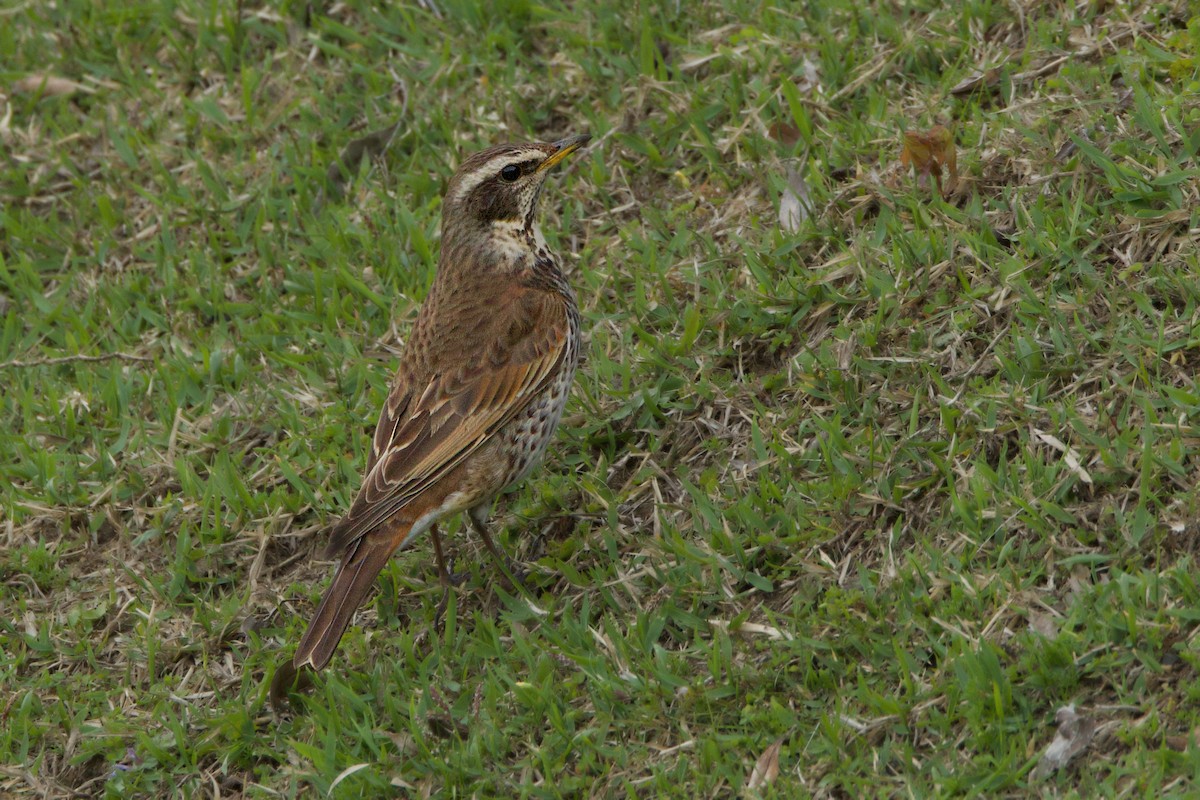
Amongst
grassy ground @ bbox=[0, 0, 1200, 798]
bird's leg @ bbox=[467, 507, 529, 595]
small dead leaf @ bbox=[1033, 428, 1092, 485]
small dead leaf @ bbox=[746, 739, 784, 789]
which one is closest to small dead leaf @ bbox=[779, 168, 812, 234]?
grassy ground @ bbox=[0, 0, 1200, 798]

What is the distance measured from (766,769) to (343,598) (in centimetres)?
180

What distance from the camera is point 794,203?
7.23 meters

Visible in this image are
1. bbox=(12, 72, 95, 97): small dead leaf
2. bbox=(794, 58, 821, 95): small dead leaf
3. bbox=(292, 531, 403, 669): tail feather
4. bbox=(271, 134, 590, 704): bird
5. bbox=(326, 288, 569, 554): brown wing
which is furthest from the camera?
bbox=(12, 72, 95, 97): small dead leaf

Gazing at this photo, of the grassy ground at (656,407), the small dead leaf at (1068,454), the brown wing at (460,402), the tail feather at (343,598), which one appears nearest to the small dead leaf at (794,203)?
the grassy ground at (656,407)

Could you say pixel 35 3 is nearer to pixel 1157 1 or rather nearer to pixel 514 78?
pixel 514 78

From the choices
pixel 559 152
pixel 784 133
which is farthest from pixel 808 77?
pixel 559 152

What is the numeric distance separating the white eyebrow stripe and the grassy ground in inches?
35.3

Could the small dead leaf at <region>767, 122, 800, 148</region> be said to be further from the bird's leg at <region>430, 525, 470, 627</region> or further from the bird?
the bird's leg at <region>430, 525, 470, 627</region>

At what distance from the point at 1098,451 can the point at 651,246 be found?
8.69ft

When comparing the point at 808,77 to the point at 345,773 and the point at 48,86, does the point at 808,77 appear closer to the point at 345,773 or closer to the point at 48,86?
the point at 345,773

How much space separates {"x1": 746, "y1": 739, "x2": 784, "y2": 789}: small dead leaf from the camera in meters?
5.04

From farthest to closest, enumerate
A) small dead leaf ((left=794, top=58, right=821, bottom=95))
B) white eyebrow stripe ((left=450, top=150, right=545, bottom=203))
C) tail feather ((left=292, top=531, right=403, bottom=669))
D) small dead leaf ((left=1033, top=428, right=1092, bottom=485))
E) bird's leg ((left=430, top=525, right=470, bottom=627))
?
small dead leaf ((left=794, top=58, right=821, bottom=95)) < white eyebrow stripe ((left=450, top=150, right=545, bottom=203)) < bird's leg ((left=430, top=525, right=470, bottom=627)) < tail feather ((left=292, top=531, right=403, bottom=669)) < small dead leaf ((left=1033, top=428, right=1092, bottom=485))

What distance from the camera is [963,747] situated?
4.91m

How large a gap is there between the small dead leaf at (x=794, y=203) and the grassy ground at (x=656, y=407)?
9 cm
